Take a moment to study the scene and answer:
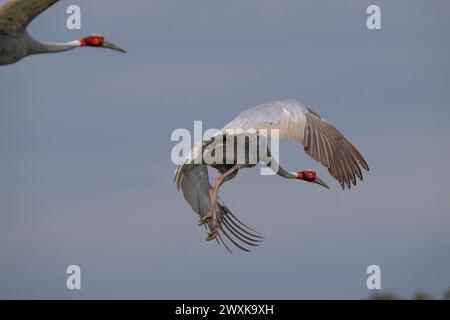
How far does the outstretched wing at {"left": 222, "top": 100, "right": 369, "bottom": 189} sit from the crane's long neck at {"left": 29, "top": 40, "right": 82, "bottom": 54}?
423 centimetres

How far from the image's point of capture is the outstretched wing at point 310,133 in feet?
89.7

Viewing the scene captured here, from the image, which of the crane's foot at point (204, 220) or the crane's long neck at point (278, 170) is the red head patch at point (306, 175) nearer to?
the crane's long neck at point (278, 170)

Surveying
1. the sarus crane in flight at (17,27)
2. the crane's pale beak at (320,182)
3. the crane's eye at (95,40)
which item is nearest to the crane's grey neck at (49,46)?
the sarus crane in flight at (17,27)

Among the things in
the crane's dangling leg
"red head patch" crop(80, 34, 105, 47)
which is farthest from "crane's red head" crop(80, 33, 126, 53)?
the crane's dangling leg

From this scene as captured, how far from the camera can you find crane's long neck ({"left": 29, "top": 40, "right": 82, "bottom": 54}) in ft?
94.5

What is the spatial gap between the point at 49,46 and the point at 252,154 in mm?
5010

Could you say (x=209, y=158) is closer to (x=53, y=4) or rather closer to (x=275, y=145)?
(x=275, y=145)

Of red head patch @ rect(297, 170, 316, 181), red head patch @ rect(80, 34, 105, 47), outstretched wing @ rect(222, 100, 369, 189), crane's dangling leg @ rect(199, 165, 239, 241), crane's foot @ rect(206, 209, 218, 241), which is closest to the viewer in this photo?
outstretched wing @ rect(222, 100, 369, 189)

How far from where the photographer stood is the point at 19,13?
92.4ft

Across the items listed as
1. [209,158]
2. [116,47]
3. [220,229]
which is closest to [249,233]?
[220,229]

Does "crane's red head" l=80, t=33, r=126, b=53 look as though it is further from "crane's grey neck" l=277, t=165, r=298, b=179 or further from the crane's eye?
"crane's grey neck" l=277, t=165, r=298, b=179

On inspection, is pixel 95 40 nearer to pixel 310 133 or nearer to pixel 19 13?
pixel 19 13

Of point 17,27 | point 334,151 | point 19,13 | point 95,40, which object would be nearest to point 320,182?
point 334,151

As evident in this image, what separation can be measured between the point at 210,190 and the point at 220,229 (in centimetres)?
198
